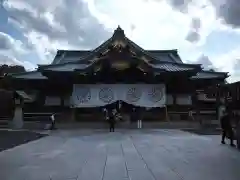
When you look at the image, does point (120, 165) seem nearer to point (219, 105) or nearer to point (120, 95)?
point (120, 95)

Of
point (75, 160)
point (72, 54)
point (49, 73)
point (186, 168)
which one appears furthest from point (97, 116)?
point (186, 168)

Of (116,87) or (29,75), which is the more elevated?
(29,75)

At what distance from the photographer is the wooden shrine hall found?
101ft

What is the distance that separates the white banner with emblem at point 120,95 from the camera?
30.7 metres

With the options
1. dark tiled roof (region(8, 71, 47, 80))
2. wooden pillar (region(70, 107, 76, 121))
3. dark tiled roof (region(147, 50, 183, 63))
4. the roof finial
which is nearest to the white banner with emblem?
wooden pillar (region(70, 107, 76, 121))

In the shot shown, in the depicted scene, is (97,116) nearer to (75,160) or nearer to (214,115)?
(214,115)

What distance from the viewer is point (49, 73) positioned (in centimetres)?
3119

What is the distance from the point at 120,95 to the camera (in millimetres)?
30688

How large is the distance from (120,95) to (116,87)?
2.86 ft

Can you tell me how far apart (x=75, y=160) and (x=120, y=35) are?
83.4 ft

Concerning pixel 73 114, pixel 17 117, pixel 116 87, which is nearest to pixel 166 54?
pixel 116 87

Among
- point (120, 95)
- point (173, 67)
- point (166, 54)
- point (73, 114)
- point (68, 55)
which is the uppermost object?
point (166, 54)

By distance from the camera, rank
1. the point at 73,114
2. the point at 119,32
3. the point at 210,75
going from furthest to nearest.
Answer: the point at 119,32
the point at 210,75
the point at 73,114

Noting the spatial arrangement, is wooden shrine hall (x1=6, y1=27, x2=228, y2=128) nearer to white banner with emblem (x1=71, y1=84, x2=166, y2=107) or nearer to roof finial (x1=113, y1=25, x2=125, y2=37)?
white banner with emblem (x1=71, y1=84, x2=166, y2=107)
